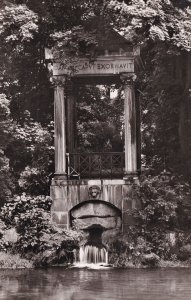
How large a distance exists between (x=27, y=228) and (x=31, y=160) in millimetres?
4026

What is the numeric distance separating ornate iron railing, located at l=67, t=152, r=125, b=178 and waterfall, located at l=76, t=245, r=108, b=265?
2487 millimetres

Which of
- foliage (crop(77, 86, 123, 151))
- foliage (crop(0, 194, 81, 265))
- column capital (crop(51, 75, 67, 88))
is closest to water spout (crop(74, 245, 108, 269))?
foliage (crop(0, 194, 81, 265))

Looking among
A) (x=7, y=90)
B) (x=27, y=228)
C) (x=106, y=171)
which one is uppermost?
(x=7, y=90)

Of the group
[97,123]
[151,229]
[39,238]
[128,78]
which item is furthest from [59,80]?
[97,123]

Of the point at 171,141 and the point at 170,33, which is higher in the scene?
the point at 170,33

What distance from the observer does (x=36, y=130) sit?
2019 cm

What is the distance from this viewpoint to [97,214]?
1814 cm

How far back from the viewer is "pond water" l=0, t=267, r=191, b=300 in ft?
41.2

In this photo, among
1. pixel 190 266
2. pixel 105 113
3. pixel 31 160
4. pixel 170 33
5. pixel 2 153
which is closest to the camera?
pixel 190 266

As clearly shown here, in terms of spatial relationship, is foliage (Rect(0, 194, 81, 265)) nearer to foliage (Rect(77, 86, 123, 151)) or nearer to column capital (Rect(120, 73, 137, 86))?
column capital (Rect(120, 73, 137, 86))

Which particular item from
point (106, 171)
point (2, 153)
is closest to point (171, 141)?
point (106, 171)

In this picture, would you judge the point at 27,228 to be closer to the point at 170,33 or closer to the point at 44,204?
the point at 44,204

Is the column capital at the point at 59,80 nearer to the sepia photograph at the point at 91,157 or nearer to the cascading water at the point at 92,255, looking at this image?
the sepia photograph at the point at 91,157

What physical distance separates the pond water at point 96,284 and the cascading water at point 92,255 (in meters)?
0.87
